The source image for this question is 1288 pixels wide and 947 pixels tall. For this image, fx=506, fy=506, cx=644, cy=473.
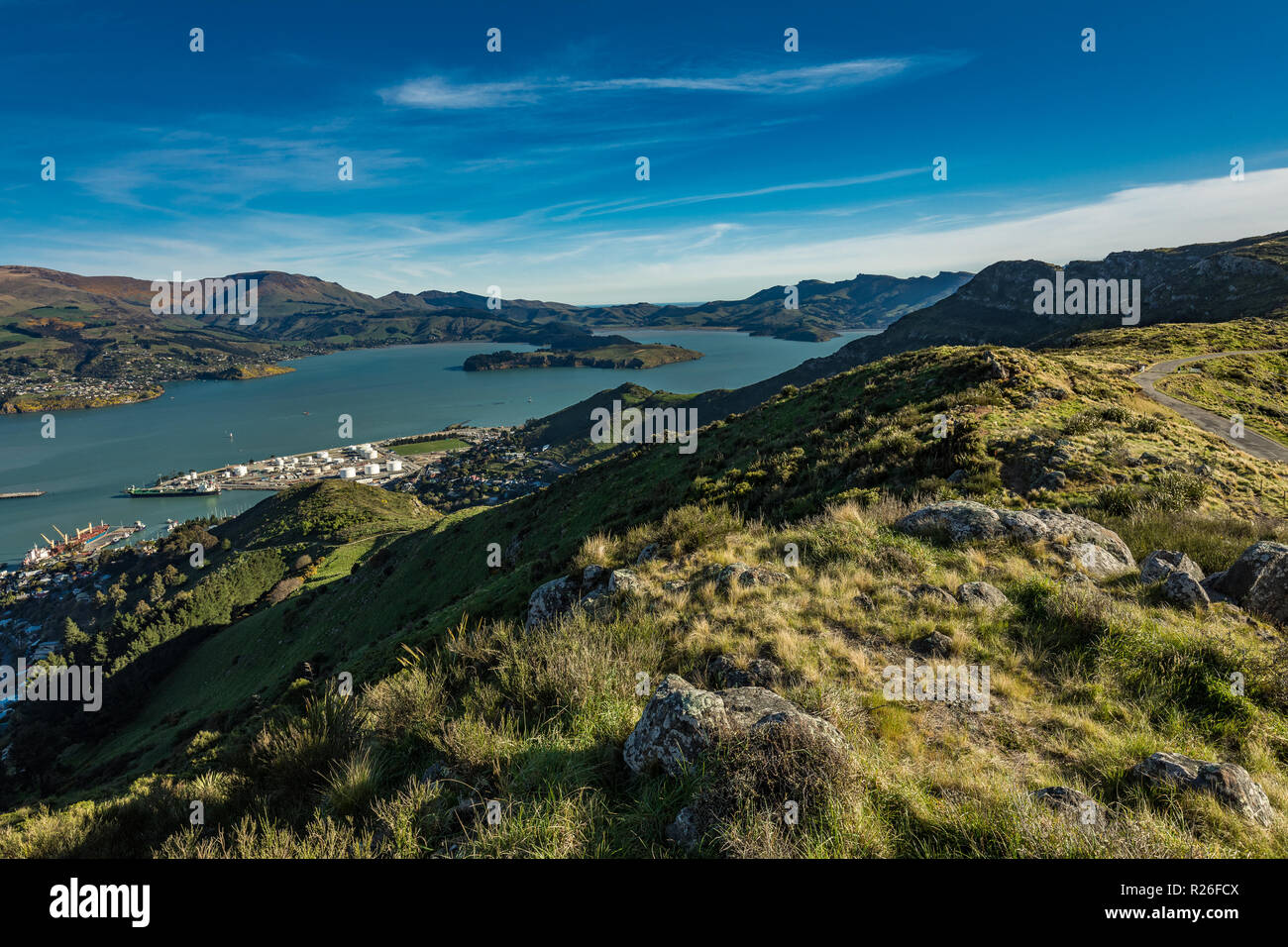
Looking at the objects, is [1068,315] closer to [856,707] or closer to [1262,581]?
[1262,581]

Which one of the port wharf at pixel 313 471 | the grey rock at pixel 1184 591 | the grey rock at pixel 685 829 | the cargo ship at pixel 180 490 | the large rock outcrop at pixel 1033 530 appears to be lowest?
the cargo ship at pixel 180 490

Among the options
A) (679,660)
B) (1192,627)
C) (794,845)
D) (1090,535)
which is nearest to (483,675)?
(679,660)

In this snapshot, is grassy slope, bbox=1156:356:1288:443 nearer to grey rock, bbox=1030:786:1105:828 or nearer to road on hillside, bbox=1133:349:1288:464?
road on hillside, bbox=1133:349:1288:464

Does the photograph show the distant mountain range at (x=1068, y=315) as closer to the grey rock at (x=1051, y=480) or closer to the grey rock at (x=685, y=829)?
the grey rock at (x=1051, y=480)

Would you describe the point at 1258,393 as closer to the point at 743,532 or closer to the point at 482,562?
the point at 743,532

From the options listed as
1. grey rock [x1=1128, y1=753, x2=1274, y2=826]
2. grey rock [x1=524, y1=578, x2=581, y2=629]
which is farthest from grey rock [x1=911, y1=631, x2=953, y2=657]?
grey rock [x1=524, y1=578, x2=581, y2=629]

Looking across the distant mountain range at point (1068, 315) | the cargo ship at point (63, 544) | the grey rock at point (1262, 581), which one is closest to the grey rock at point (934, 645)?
the grey rock at point (1262, 581)
